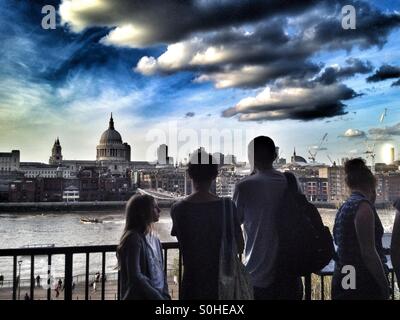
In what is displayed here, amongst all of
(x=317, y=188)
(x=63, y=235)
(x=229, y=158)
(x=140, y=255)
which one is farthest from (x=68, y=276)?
(x=317, y=188)

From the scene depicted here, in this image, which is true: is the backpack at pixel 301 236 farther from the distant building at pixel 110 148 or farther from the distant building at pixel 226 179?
the distant building at pixel 110 148

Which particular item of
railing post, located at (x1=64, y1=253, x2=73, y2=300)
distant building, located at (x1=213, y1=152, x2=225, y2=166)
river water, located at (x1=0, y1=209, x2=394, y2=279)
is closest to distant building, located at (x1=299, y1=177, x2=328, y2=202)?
river water, located at (x1=0, y1=209, x2=394, y2=279)

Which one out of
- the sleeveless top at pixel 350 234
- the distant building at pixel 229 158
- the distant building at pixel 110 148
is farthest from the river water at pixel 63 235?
the sleeveless top at pixel 350 234

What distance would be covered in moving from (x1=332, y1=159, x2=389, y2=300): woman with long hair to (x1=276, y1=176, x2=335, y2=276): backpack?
6 centimetres

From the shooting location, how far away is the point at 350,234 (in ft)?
5.32

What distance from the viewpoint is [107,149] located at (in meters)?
37.9

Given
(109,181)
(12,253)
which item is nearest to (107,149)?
(109,181)

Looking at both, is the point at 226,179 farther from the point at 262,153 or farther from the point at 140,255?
the point at 140,255

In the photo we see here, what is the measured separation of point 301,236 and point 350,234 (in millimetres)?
195

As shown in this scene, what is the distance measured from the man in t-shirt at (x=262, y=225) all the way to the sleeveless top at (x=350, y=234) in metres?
0.25

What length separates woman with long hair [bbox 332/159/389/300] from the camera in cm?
157

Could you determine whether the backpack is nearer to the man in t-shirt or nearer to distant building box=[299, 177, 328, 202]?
the man in t-shirt

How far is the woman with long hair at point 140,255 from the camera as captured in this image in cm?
149

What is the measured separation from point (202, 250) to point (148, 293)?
258 millimetres
